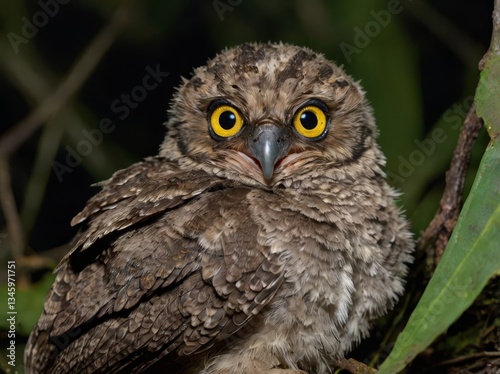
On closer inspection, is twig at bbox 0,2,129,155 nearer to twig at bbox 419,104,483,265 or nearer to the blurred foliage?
the blurred foliage

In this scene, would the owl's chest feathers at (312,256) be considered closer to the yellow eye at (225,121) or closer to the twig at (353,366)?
the twig at (353,366)

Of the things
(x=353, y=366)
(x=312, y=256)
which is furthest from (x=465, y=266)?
(x=353, y=366)

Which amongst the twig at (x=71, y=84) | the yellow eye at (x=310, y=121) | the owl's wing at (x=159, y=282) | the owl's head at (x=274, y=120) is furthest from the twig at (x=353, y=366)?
the twig at (x=71, y=84)

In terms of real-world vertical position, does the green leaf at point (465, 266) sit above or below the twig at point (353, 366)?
above

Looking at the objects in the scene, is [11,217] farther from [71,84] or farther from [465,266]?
[465,266]

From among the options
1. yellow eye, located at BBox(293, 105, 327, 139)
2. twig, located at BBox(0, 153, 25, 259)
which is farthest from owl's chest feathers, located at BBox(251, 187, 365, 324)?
twig, located at BBox(0, 153, 25, 259)
